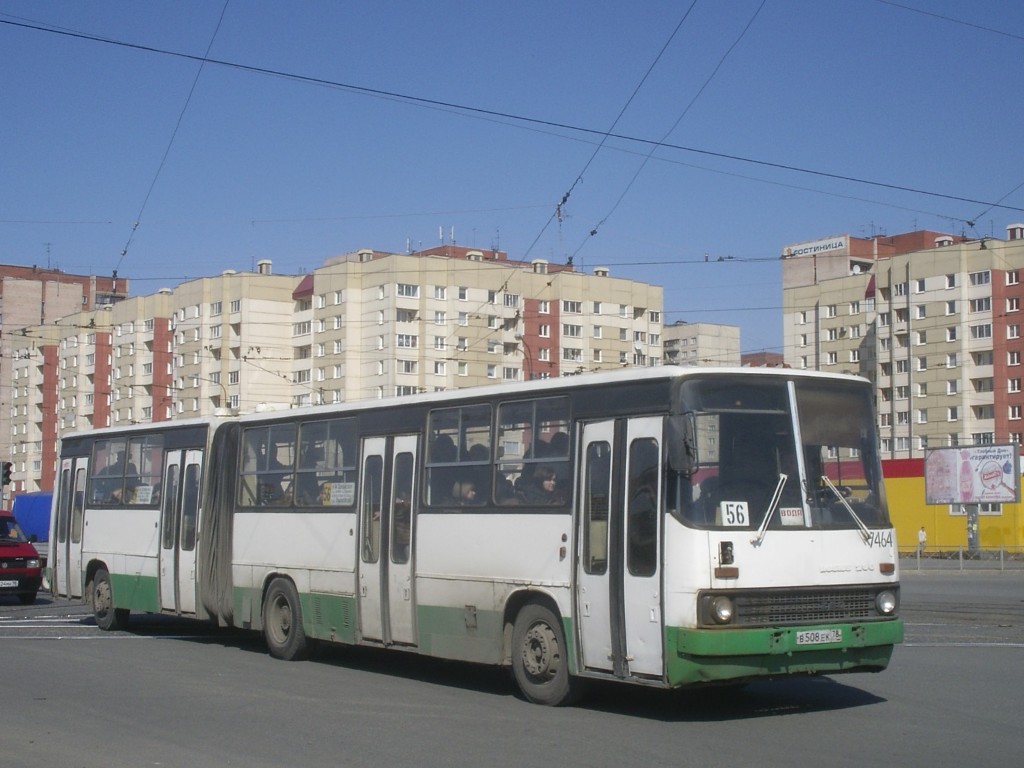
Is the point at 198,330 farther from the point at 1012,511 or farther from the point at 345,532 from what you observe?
the point at 345,532

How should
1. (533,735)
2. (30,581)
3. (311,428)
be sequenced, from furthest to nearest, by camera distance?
(30,581)
(311,428)
(533,735)

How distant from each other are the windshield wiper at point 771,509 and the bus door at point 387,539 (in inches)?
179

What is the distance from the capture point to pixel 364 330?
78.5m

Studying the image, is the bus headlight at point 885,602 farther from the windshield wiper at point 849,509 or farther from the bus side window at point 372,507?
the bus side window at point 372,507

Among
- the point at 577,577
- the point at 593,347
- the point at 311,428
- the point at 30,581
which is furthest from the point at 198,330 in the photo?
the point at 577,577

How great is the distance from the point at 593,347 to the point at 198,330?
84.5 ft

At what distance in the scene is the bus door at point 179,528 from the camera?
18297 mm

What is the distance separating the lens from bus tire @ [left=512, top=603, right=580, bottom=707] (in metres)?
11.7

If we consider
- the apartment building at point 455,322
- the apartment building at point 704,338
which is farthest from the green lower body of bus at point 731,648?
the apartment building at point 704,338

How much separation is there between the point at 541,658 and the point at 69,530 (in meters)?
11.9

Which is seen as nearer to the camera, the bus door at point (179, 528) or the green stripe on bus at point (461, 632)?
the green stripe on bus at point (461, 632)

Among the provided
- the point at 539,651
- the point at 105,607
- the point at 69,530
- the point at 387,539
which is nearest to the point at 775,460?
the point at 539,651

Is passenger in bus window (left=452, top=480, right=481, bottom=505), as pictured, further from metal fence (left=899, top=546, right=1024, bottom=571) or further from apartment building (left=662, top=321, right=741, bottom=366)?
apartment building (left=662, top=321, right=741, bottom=366)

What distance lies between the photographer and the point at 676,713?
37.4 feet
